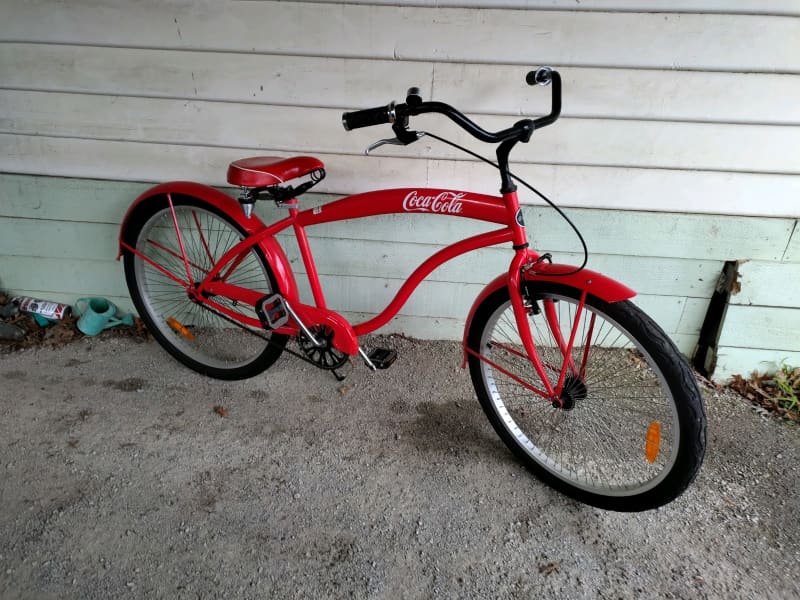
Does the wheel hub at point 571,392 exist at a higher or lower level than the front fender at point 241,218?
lower

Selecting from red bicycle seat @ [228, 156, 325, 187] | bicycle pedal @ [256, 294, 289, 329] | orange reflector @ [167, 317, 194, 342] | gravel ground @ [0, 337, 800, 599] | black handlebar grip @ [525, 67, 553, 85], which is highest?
black handlebar grip @ [525, 67, 553, 85]

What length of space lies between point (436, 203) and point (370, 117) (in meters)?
0.36

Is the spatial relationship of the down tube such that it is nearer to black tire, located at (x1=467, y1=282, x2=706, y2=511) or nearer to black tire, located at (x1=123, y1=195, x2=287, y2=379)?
black tire, located at (x1=467, y1=282, x2=706, y2=511)

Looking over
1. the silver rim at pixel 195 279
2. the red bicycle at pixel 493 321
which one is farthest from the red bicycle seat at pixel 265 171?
the silver rim at pixel 195 279

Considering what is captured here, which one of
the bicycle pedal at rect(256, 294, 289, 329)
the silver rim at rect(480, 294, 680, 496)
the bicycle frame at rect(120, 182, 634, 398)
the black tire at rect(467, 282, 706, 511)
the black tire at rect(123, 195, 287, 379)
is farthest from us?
the black tire at rect(123, 195, 287, 379)

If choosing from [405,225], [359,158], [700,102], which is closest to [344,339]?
[405,225]

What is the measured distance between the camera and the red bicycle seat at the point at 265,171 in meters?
1.82

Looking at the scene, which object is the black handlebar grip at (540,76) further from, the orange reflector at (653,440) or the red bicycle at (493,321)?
the orange reflector at (653,440)

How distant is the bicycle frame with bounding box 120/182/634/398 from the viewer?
64.0 inches

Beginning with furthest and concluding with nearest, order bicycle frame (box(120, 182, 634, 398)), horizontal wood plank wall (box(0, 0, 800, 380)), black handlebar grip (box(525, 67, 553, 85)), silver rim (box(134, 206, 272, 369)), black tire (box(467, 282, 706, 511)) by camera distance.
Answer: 1. silver rim (box(134, 206, 272, 369))
2. horizontal wood plank wall (box(0, 0, 800, 380))
3. bicycle frame (box(120, 182, 634, 398))
4. black tire (box(467, 282, 706, 511))
5. black handlebar grip (box(525, 67, 553, 85))

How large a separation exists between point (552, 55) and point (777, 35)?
80cm

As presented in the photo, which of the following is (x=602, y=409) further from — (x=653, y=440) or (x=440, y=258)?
(x=440, y=258)

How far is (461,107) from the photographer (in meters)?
2.06

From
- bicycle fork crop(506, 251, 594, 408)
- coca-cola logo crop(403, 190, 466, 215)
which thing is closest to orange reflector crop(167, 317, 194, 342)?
coca-cola logo crop(403, 190, 466, 215)
